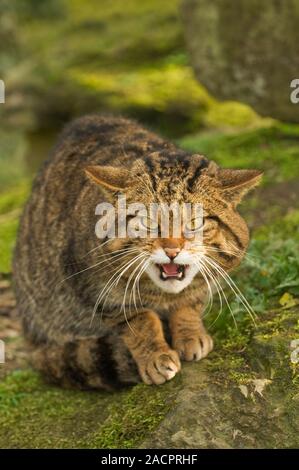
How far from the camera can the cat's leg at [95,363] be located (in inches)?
131

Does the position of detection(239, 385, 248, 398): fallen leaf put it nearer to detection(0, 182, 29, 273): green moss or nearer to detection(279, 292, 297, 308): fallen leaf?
detection(279, 292, 297, 308): fallen leaf

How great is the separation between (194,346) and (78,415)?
60cm

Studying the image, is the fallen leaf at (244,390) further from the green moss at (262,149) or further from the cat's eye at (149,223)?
the green moss at (262,149)

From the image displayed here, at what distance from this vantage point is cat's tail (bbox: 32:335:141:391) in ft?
10.9

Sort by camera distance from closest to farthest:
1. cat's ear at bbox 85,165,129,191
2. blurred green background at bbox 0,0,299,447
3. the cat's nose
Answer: the cat's nose, cat's ear at bbox 85,165,129,191, blurred green background at bbox 0,0,299,447

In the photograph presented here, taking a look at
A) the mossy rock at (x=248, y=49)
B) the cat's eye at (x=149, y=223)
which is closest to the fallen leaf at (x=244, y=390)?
the cat's eye at (x=149, y=223)

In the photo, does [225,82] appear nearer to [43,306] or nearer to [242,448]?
[43,306]

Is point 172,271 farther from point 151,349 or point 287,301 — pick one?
point 287,301

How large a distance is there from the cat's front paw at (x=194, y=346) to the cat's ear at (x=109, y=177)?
0.72 metres

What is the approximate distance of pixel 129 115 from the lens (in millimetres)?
6230

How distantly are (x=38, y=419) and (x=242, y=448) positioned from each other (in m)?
1.17

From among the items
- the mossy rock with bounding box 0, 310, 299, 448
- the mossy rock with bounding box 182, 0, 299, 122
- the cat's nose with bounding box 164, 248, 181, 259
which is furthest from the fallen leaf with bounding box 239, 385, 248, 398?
the mossy rock with bounding box 182, 0, 299, 122

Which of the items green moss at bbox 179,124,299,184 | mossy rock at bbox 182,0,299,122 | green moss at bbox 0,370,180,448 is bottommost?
green moss at bbox 0,370,180,448

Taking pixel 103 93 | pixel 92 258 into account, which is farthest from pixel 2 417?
pixel 103 93
